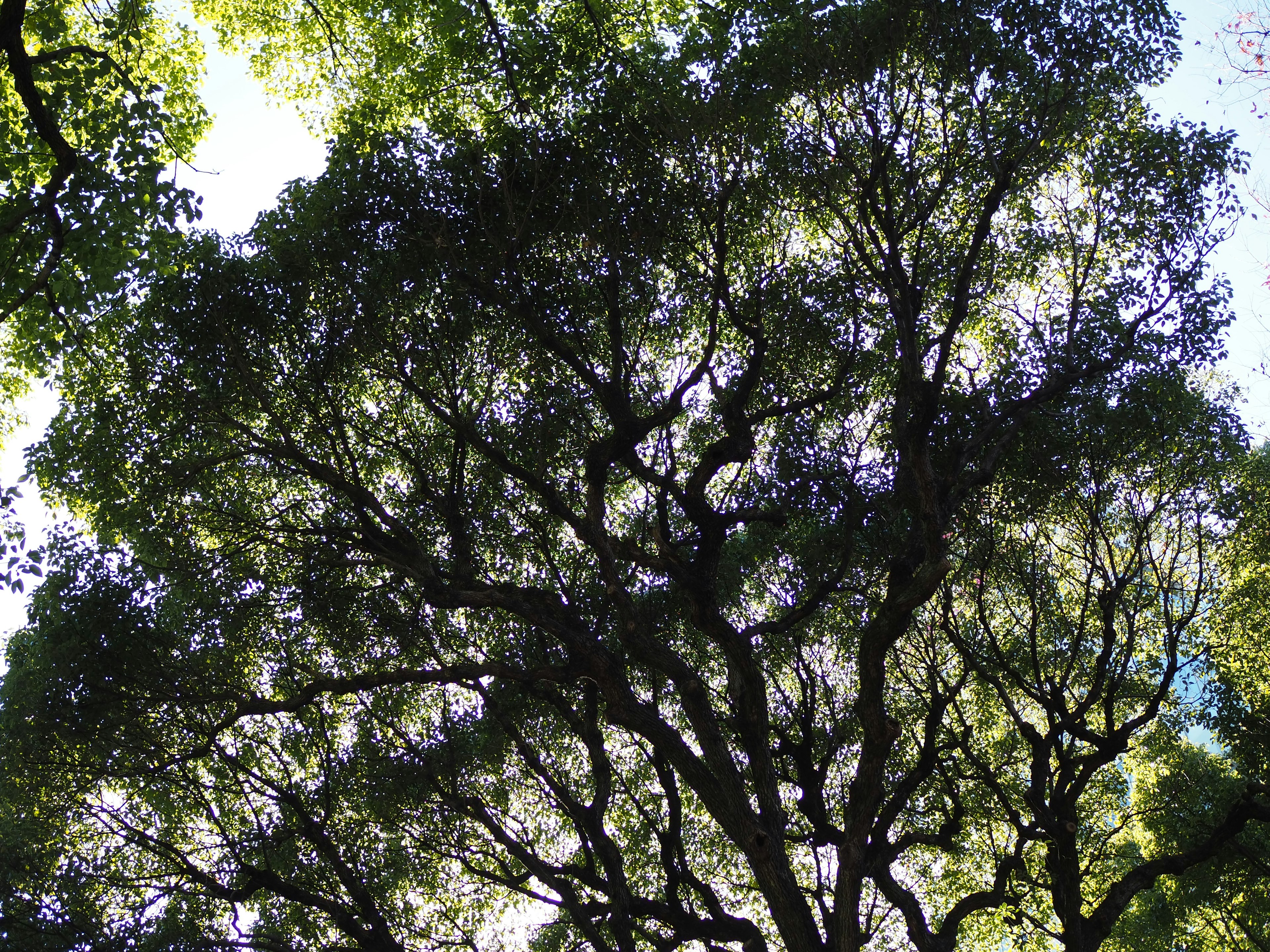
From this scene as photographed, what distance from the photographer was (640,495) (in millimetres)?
15562

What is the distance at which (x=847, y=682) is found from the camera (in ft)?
52.1

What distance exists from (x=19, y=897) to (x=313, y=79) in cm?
1388

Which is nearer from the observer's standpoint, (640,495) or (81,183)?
(81,183)

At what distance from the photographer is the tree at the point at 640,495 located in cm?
1099

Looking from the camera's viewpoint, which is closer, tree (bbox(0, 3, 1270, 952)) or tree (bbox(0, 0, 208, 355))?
tree (bbox(0, 0, 208, 355))

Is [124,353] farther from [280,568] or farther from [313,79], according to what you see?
[313,79]

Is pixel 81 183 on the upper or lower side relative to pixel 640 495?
lower

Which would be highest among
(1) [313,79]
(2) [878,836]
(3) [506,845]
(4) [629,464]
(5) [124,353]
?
(1) [313,79]

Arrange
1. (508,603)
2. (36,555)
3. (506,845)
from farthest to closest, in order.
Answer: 1. (506,845)
2. (508,603)
3. (36,555)

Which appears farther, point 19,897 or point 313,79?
point 313,79

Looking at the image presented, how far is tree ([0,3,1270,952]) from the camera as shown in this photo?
11.0m

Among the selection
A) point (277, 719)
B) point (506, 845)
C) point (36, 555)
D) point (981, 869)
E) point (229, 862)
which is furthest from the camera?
point (981, 869)

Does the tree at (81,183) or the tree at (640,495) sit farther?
the tree at (640,495)

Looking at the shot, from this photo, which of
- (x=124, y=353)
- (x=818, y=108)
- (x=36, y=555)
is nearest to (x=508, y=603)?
(x=36, y=555)
